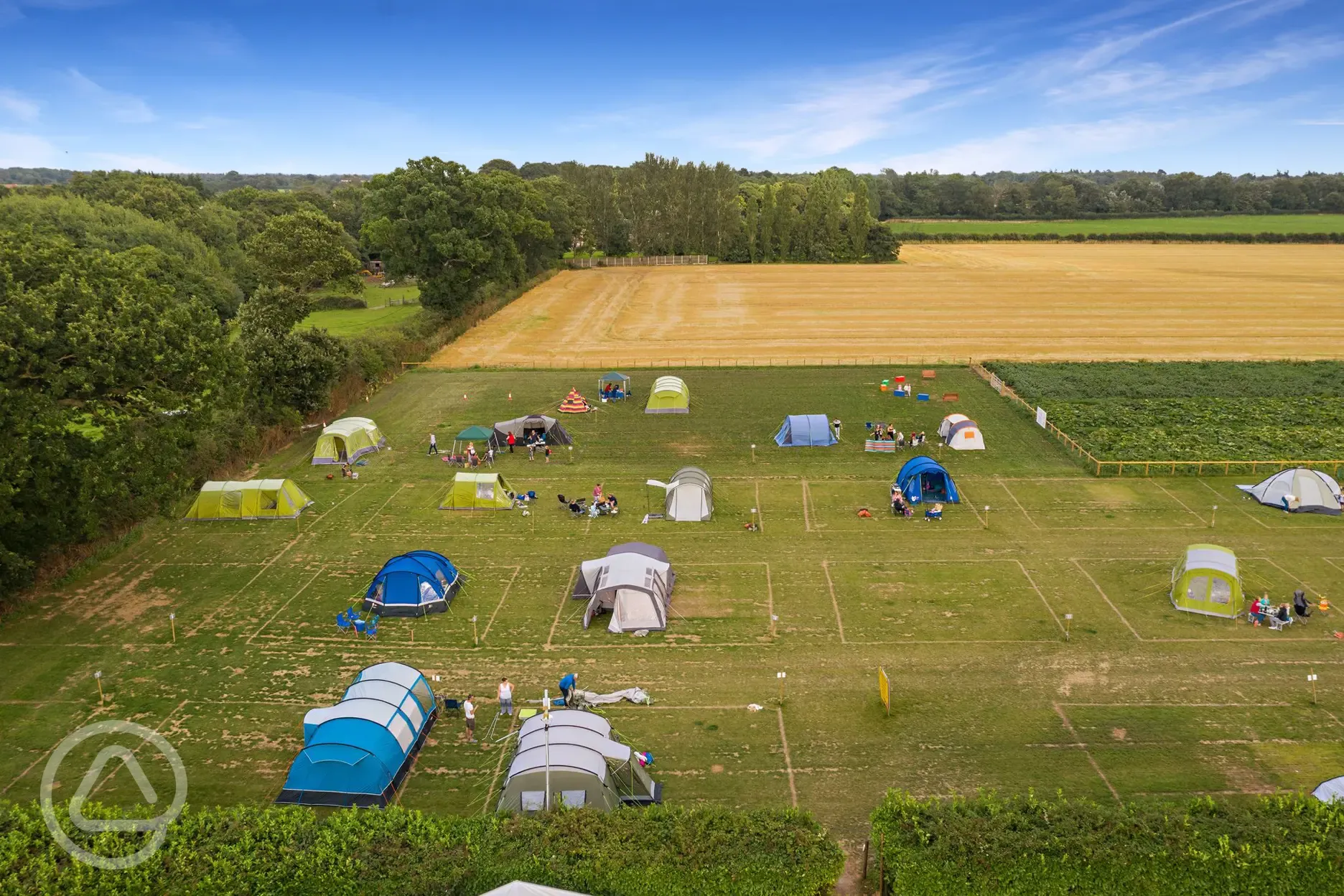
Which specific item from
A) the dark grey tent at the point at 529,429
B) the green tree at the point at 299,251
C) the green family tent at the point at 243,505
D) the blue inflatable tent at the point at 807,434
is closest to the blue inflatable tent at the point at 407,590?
the green family tent at the point at 243,505

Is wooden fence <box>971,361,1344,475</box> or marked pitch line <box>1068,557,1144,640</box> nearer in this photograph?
marked pitch line <box>1068,557,1144,640</box>

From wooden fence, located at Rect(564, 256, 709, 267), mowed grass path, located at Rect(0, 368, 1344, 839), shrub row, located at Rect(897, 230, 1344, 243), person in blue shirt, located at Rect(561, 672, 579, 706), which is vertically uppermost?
shrub row, located at Rect(897, 230, 1344, 243)

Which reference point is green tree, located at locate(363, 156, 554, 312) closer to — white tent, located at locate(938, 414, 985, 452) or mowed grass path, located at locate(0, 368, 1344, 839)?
mowed grass path, located at locate(0, 368, 1344, 839)

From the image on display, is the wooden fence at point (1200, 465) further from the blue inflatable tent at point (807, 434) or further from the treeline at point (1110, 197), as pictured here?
the treeline at point (1110, 197)

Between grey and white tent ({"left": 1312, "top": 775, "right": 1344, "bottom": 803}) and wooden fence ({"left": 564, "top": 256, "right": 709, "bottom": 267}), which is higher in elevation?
wooden fence ({"left": 564, "top": 256, "right": 709, "bottom": 267})

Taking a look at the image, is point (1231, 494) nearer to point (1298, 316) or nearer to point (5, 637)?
point (5, 637)

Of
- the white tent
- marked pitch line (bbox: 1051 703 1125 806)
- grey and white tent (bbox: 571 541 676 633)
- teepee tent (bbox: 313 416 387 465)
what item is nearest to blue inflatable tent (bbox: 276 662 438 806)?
grey and white tent (bbox: 571 541 676 633)

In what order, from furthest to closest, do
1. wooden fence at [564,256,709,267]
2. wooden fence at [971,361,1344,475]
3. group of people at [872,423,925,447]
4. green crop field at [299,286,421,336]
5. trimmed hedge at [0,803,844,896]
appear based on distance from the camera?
wooden fence at [564,256,709,267] < green crop field at [299,286,421,336] < group of people at [872,423,925,447] < wooden fence at [971,361,1344,475] < trimmed hedge at [0,803,844,896]
